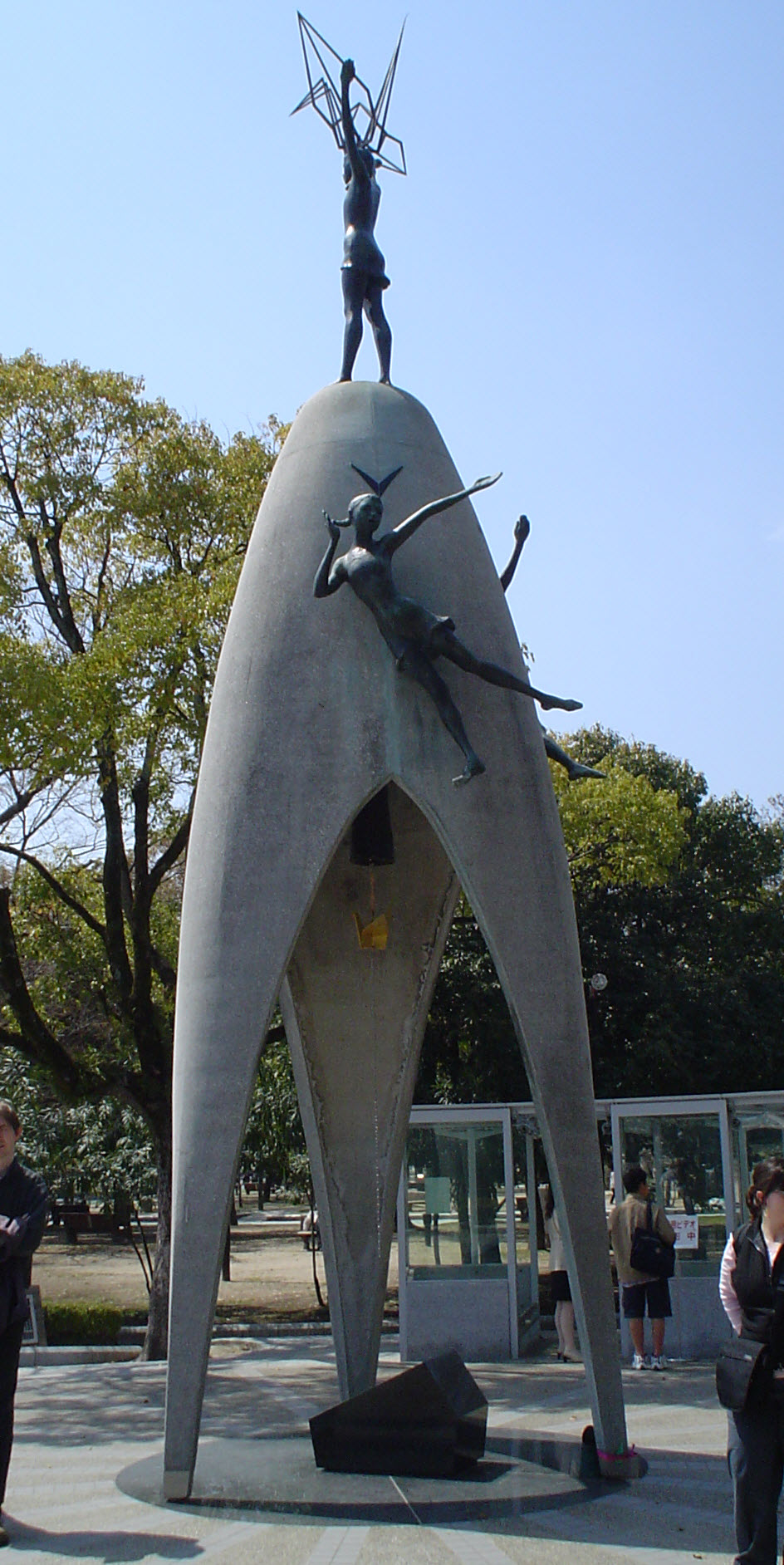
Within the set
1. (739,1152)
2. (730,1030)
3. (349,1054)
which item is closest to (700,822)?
(730,1030)

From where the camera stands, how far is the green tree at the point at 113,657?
14.1 meters

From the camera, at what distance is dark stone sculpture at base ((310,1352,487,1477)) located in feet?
26.5

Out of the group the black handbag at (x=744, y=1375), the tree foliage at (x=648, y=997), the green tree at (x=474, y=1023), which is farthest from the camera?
the tree foliage at (x=648, y=997)

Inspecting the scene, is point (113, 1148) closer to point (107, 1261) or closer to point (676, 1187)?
point (107, 1261)

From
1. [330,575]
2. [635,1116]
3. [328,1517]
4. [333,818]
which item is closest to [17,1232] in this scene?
[328,1517]

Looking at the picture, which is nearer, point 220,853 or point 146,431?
point 220,853

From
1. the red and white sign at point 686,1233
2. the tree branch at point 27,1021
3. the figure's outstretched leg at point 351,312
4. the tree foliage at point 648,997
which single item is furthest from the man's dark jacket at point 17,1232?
the tree foliage at point 648,997

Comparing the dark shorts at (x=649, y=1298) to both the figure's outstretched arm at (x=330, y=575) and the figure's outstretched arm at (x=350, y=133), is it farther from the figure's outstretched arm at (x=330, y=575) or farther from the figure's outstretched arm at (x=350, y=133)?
the figure's outstretched arm at (x=350, y=133)

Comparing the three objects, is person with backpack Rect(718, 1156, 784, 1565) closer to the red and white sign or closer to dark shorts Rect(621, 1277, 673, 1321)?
dark shorts Rect(621, 1277, 673, 1321)

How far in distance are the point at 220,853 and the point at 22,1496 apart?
379 cm

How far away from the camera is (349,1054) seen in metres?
10.7

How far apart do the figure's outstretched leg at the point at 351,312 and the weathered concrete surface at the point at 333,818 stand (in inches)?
26.8

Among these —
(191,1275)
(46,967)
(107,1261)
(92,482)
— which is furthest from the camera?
(107,1261)

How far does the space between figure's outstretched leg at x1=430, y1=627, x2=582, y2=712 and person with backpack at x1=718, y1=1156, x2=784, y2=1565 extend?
364 centimetres
